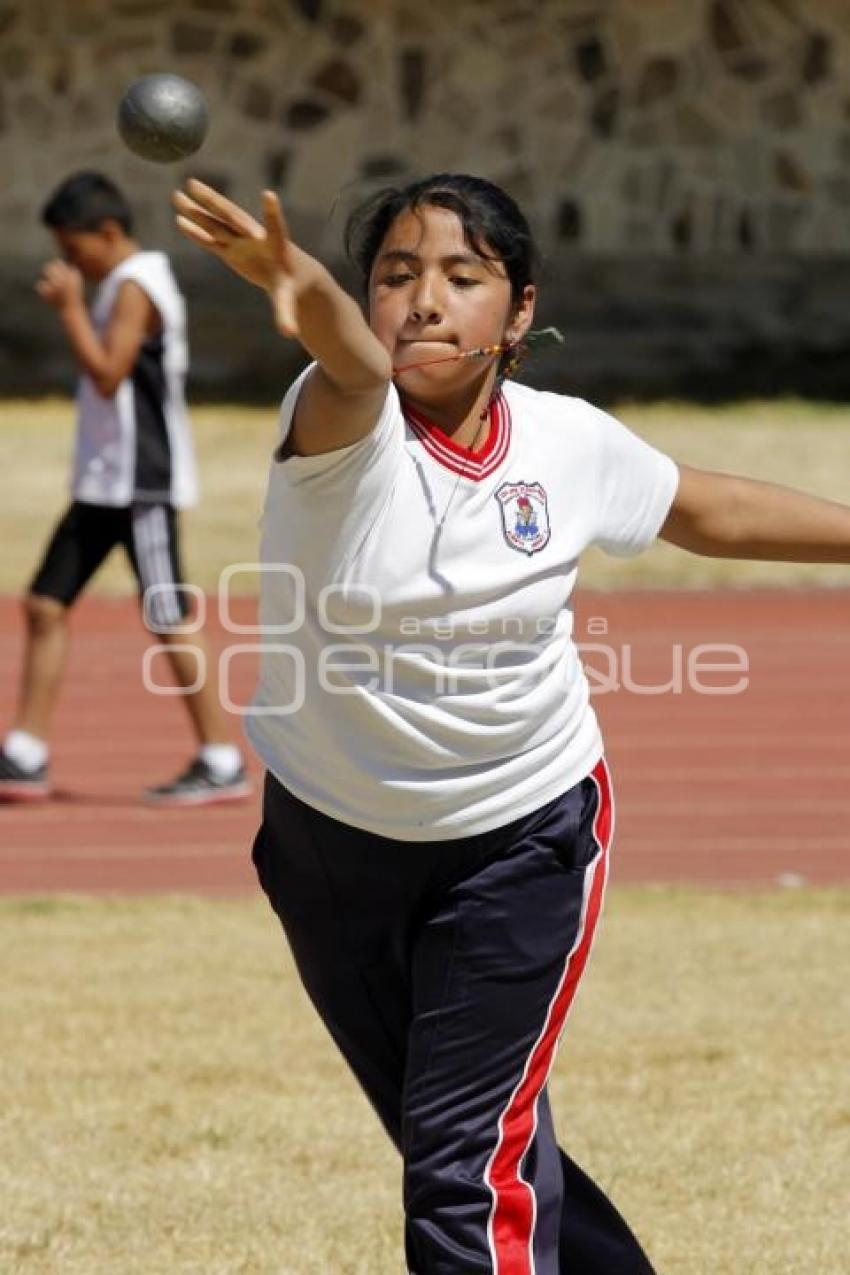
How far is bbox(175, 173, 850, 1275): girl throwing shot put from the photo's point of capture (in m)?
3.54

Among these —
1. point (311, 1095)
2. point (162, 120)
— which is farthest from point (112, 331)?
point (162, 120)

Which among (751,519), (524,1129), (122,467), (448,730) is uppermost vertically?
(751,519)

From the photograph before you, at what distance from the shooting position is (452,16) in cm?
2016

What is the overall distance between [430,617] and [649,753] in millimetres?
6893

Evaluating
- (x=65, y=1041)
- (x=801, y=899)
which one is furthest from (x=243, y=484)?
(x=65, y=1041)

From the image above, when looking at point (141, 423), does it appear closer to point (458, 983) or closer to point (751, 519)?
point (751, 519)

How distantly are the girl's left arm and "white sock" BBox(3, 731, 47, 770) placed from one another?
5604 mm

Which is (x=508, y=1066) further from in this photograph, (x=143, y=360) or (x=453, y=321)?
(x=143, y=360)

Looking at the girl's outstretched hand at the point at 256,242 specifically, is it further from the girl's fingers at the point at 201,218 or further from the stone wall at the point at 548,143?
the stone wall at the point at 548,143

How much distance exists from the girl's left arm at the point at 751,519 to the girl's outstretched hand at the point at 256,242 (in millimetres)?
997

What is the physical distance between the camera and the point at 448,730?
3.61 m

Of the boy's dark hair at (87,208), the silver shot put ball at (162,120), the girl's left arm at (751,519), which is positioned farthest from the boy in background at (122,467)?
the silver shot put ball at (162,120)

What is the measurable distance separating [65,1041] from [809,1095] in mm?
1843

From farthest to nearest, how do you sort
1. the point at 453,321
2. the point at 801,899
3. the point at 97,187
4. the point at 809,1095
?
the point at 97,187
the point at 801,899
the point at 809,1095
the point at 453,321
